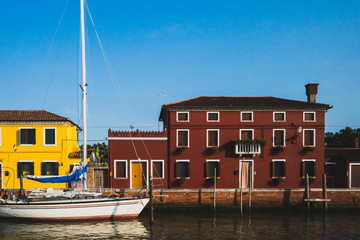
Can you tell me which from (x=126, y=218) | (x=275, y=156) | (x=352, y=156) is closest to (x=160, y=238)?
(x=126, y=218)

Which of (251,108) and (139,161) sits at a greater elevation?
(251,108)

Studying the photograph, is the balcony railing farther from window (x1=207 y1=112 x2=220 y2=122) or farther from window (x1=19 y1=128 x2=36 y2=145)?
window (x1=19 y1=128 x2=36 y2=145)

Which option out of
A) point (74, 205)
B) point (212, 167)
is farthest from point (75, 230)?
point (212, 167)

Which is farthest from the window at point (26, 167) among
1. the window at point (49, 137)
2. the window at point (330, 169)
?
the window at point (330, 169)

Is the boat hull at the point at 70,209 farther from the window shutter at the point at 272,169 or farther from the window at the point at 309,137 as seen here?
the window at the point at 309,137

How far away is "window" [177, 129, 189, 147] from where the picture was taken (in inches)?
1155

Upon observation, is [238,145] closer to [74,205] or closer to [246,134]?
[246,134]

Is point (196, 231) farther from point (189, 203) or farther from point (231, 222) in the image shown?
point (189, 203)

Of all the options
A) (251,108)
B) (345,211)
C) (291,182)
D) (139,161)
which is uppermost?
(251,108)

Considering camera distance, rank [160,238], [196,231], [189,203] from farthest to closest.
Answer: [189,203]
[196,231]
[160,238]

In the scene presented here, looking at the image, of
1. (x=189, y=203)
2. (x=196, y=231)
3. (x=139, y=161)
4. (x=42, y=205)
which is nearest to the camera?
(x=196, y=231)

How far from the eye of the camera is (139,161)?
92.5 feet

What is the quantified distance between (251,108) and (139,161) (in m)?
11.4

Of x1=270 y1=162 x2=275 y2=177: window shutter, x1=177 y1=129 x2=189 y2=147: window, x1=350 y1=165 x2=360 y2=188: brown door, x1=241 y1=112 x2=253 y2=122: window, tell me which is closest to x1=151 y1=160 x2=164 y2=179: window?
x1=177 y1=129 x2=189 y2=147: window
